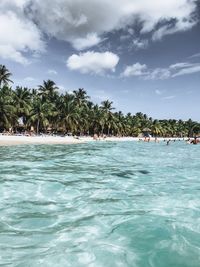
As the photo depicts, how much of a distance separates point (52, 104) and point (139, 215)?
208 feet

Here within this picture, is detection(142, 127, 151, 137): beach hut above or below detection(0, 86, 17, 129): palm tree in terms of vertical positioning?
below

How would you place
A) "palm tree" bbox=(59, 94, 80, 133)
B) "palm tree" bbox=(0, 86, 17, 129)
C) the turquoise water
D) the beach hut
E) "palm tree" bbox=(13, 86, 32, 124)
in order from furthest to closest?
the beach hut
"palm tree" bbox=(59, 94, 80, 133)
"palm tree" bbox=(13, 86, 32, 124)
"palm tree" bbox=(0, 86, 17, 129)
the turquoise water

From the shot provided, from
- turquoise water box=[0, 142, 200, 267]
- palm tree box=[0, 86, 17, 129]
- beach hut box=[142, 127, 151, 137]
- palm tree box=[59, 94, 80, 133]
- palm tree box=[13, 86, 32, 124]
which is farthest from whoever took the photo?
beach hut box=[142, 127, 151, 137]

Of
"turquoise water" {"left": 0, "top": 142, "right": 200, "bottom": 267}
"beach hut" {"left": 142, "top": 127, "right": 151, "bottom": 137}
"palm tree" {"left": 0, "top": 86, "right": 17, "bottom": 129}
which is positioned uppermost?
"palm tree" {"left": 0, "top": 86, "right": 17, "bottom": 129}

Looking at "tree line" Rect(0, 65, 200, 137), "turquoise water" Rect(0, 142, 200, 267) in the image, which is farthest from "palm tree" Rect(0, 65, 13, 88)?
"turquoise water" Rect(0, 142, 200, 267)

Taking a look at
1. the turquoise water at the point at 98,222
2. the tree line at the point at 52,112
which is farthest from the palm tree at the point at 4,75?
the turquoise water at the point at 98,222

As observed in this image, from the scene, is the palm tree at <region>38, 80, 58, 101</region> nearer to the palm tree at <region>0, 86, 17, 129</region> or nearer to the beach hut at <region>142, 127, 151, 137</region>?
the palm tree at <region>0, 86, 17, 129</region>

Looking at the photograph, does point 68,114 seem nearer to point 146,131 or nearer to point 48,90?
point 48,90

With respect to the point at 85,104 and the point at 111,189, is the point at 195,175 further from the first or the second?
the point at 85,104

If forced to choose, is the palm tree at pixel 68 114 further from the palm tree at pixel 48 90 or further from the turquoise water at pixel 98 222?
the turquoise water at pixel 98 222

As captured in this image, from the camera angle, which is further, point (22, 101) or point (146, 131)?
point (146, 131)

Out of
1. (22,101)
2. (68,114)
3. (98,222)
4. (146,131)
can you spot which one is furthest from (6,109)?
(146,131)

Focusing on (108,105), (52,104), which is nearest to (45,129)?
(52,104)

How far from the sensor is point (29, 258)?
6129mm
